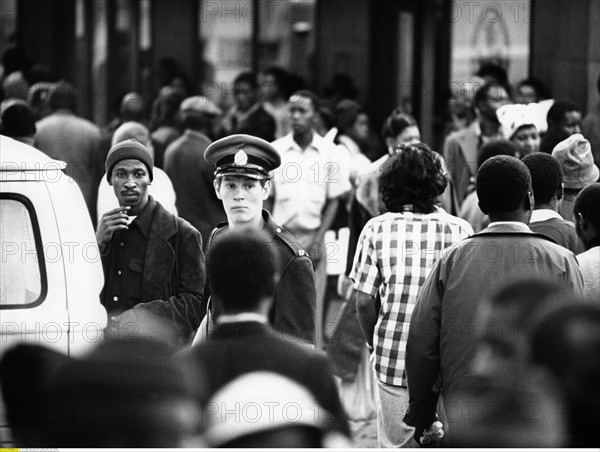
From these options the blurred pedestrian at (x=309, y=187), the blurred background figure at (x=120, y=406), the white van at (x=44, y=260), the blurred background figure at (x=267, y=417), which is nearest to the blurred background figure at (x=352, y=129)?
the blurred pedestrian at (x=309, y=187)

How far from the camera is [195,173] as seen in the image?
9219 mm

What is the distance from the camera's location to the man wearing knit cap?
234 inches

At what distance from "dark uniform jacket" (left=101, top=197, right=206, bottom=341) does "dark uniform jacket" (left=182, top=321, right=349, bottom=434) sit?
228 centimetres

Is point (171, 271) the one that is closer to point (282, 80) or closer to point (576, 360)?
point (576, 360)

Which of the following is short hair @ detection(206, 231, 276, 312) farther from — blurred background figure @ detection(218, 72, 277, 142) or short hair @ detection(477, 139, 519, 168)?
blurred background figure @ detection(218, 72, 277, 142)

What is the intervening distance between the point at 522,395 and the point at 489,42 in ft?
44.7

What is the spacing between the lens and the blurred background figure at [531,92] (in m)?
12.3

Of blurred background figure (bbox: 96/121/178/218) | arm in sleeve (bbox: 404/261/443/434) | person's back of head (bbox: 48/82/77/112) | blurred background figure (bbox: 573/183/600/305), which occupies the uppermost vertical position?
person's back of head (bbox: 48/82/77/112)

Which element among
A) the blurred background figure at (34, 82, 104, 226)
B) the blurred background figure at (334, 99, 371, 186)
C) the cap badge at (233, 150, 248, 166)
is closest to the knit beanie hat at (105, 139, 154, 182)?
the cap badge at (233, 150, 248, 166)

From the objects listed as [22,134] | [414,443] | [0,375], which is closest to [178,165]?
[22,134]

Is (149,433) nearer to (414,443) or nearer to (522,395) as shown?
(522,395)

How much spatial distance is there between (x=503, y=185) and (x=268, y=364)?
2.13m

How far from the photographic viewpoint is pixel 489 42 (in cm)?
1584

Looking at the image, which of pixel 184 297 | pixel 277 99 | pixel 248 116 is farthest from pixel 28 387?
pixel 277 99
